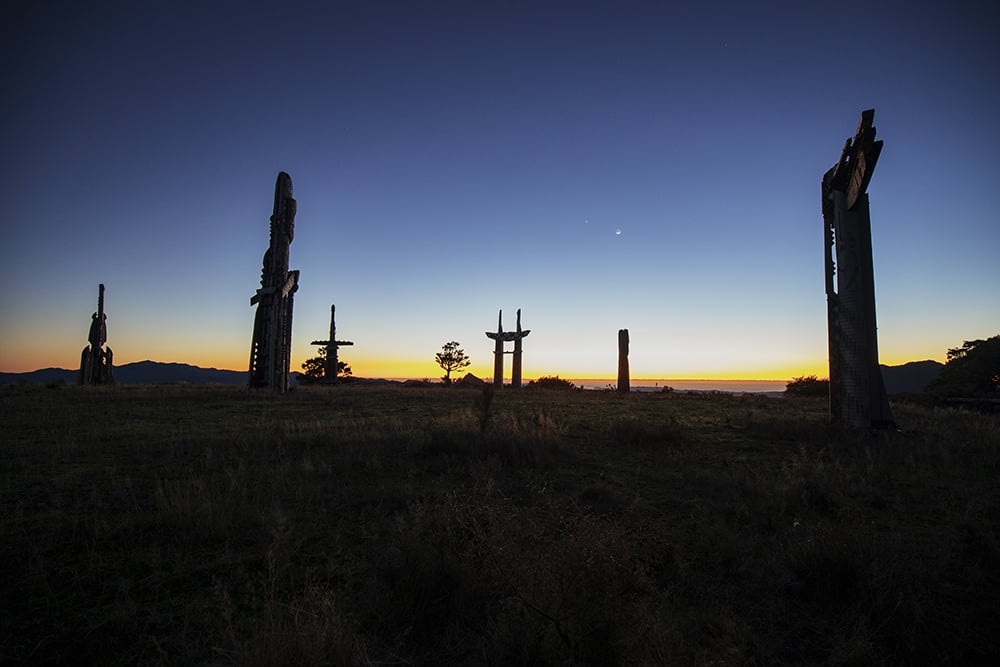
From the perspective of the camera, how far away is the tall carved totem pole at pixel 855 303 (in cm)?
1003

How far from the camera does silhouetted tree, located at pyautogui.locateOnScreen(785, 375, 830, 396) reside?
2873cm

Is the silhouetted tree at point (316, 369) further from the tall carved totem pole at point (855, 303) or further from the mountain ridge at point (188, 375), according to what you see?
the tall carved totem pole at point (855, 303)

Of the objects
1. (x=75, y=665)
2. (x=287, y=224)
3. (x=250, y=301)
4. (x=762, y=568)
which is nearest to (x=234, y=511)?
(x=75, y=665)

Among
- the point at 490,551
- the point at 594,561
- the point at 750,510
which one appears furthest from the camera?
the point at 750,510

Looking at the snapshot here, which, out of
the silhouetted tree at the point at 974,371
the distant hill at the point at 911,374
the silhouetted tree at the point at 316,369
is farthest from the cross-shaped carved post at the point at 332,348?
the distant hill at the point at 911,374

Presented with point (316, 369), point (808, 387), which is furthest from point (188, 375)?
point (808, 387)

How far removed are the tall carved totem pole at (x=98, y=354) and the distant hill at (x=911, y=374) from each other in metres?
66.3

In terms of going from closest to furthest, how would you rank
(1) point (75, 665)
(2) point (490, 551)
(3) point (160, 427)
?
(1) point (75, 665) → (2) point (490, 551) → (3) point (160, 427)

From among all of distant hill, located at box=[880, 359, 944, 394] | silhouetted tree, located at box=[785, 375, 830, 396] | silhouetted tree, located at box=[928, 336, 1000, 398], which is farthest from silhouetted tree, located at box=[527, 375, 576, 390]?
distant hill, located at box=[880, 359, 944, 394]

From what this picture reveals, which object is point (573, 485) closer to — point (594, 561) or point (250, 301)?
point (594, 561)

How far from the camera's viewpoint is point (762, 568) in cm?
361

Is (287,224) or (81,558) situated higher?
(287,224)

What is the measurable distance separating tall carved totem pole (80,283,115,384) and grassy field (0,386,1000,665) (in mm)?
23826

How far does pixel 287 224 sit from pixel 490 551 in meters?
20.9
